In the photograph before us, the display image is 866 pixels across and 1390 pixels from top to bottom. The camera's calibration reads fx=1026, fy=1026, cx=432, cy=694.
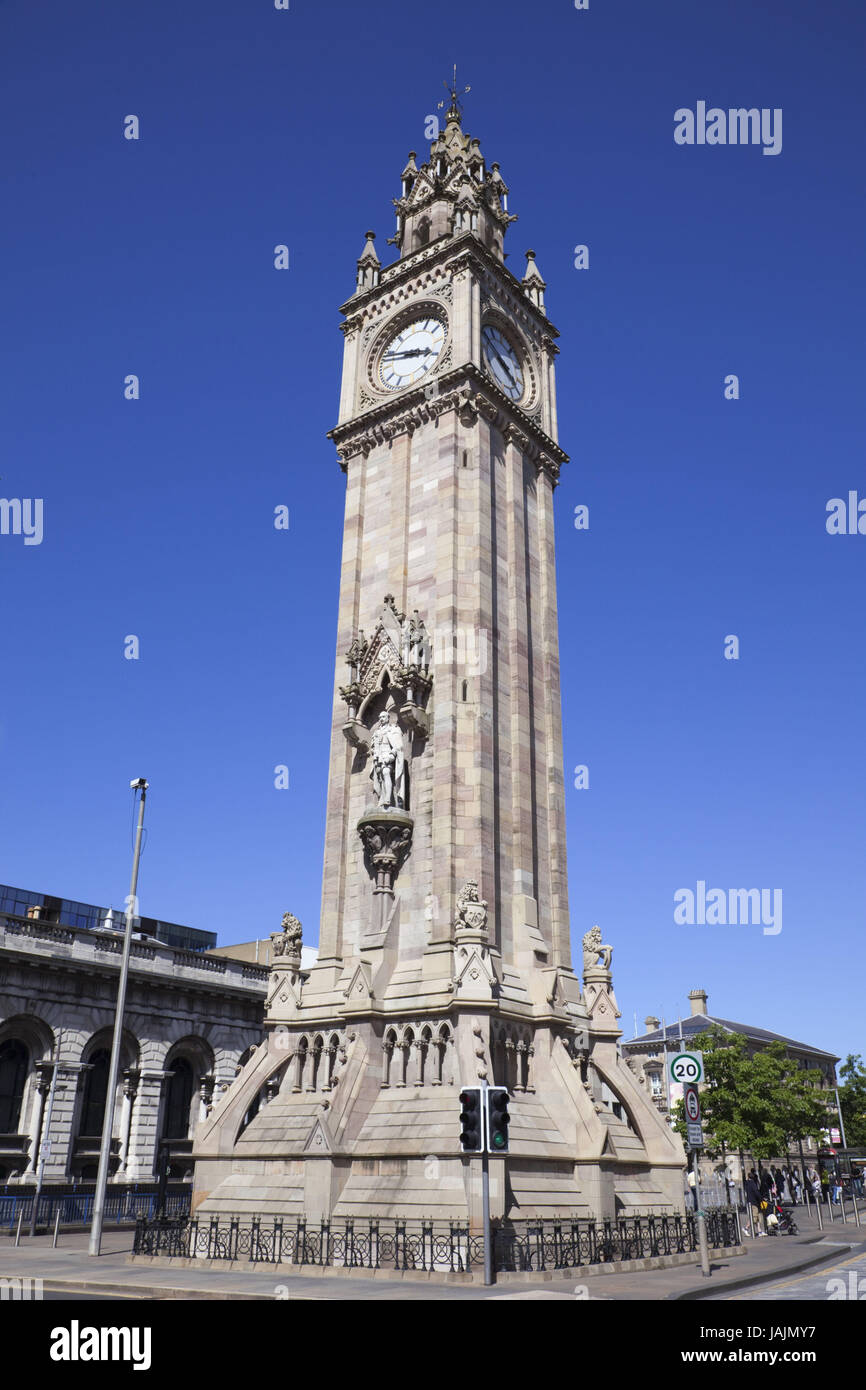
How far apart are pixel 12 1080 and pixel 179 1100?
9.89 metres

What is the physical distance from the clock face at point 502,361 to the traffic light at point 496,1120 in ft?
94.5

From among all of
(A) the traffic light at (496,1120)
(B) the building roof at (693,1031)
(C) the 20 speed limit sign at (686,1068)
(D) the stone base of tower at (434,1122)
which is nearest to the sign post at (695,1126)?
(C) the 20 speed limit sign at (686,1068)

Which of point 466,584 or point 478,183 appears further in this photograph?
point 478,183

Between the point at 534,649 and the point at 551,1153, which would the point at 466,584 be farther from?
the point at 551,1153

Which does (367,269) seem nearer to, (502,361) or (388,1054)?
(502,361)

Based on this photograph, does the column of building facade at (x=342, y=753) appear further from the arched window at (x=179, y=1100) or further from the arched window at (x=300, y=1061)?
the arched window at (x=179, y=1100)

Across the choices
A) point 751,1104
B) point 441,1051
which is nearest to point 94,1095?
point 441,1051

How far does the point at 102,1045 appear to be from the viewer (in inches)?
1847

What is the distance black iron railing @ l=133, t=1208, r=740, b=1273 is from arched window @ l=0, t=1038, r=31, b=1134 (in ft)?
59.3

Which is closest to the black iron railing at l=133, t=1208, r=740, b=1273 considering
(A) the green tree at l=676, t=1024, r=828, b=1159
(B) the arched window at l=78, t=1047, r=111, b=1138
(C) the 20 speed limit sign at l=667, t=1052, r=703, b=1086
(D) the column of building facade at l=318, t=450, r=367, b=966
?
(C) the 20 speed limit sign at l=667, t=1052, r=703, b=1086
